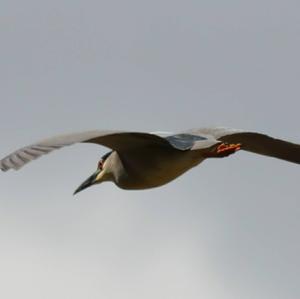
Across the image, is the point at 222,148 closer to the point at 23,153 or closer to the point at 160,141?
the point at 160,141

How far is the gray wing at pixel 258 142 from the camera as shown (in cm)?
2211

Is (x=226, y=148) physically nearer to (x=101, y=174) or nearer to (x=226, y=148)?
(x=226, y=148)

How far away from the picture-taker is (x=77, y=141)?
1931 centimetres

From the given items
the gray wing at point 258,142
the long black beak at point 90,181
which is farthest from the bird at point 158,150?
the long black beak at point 90,181

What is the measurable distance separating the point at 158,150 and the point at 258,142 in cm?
228

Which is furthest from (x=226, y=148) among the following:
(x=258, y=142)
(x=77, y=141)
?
(x=77, y=141)

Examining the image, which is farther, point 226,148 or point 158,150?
point 226,148

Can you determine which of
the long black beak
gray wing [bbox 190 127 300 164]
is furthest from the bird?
the long black beak

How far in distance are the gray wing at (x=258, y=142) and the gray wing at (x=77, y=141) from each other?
43.3 inches

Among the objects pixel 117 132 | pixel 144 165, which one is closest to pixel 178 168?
pixel 144 165

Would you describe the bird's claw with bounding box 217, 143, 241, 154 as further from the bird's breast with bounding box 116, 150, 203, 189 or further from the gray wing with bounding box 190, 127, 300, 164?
the bird's breast with bounding box 116, 150, 203, 189

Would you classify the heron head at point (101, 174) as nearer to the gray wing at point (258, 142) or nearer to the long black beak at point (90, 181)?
the long black beak at point (90, 181)

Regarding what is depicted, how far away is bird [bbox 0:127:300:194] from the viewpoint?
20812 mm

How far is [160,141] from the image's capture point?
21125 millimetres
